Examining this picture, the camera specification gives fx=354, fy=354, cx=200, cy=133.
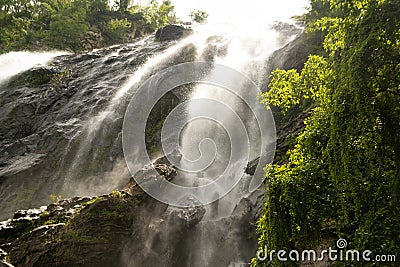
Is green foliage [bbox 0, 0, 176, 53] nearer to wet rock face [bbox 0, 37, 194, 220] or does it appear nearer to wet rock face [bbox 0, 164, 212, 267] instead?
wet rock face [bbox 0, 37, 194, 220]

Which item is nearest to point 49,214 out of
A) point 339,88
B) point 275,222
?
point 275,222

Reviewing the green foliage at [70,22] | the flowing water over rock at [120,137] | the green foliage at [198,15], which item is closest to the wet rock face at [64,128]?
the flowing water over rock at [120,137]

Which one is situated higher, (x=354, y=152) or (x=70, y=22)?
(x=70, y=22)

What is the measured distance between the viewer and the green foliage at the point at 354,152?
388 cm

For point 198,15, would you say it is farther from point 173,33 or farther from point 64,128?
point 64,128

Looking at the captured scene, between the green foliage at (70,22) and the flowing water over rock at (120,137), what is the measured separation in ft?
12.6

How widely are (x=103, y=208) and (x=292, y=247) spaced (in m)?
4.88

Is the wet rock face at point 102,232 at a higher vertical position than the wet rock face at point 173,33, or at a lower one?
lower

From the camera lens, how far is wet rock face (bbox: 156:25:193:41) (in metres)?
23.2

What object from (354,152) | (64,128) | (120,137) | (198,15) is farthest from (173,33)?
(354,152)

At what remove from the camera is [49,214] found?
8930mm

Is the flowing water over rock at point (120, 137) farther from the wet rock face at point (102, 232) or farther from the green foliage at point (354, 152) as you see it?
the green foliage at point (354, 152)

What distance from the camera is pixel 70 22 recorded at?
28.9 m

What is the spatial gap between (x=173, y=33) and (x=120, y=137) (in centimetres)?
1075
